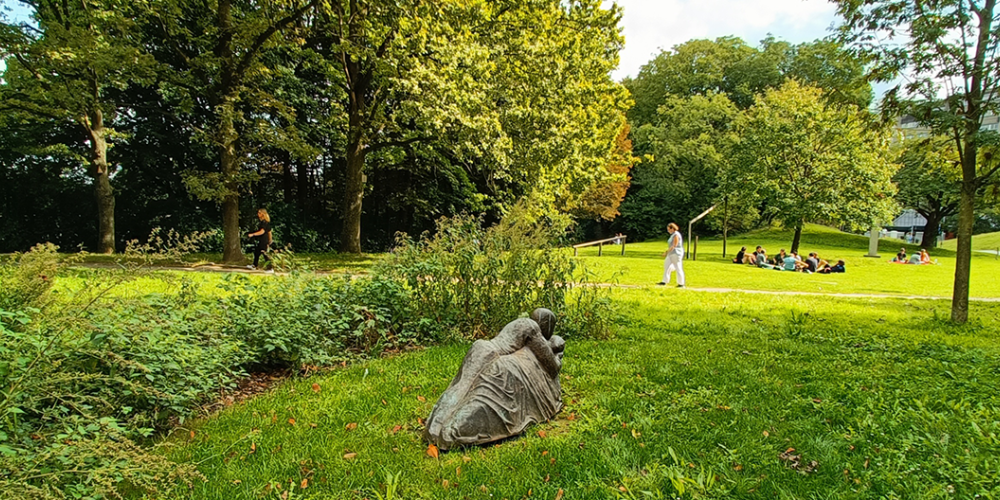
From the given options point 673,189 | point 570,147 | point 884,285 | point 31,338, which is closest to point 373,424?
point 31,338

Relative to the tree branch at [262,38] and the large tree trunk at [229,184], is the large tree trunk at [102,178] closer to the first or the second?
the large tree trunk at [229,184]

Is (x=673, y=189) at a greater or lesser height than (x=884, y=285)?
greater

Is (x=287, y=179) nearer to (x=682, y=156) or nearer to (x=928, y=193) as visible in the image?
(x=682, y=156)

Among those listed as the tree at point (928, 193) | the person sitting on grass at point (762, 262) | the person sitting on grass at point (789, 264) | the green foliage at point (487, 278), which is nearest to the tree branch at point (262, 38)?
the green foliage at point (487, 278)

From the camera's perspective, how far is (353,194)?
53.6 feet

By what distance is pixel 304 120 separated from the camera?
66.9ft

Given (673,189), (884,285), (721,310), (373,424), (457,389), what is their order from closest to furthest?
(457,389) → (373,424) → (721,310) → (884,285) → (673,189)

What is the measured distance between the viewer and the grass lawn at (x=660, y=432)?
2.97m

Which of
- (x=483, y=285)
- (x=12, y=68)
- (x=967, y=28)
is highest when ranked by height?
(x=12, y=68)

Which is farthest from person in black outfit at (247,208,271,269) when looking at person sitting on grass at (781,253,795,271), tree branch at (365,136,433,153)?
person sitting on grass at (781,253,795,271)

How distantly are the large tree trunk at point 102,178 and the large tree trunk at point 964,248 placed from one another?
19.6m

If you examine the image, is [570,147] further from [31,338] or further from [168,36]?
[31,338]

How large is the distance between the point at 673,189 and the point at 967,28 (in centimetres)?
3116

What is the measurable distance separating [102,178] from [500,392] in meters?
16.6
